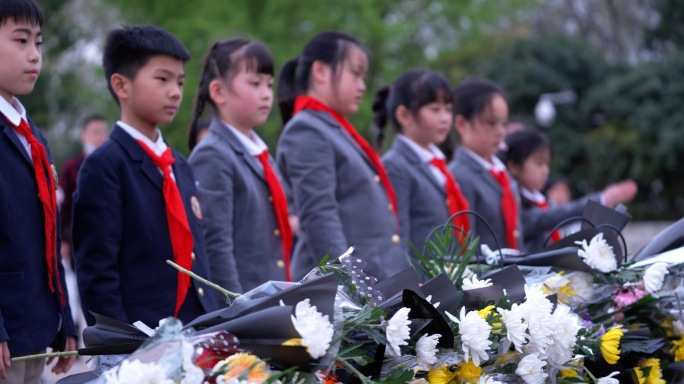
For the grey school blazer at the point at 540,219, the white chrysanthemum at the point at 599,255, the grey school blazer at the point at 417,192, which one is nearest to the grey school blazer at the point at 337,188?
the grey school blazer at the point at 417,192

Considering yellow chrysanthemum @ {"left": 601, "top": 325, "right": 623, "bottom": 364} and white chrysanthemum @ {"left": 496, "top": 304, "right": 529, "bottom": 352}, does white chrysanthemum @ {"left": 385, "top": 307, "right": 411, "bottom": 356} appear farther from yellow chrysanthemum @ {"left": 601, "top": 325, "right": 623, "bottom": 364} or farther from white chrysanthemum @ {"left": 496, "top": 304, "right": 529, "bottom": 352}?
yellow chrysanthemum @ {"left": 601, "top": 325, "right": 623, "bottom": 364}

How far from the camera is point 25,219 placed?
132 inches

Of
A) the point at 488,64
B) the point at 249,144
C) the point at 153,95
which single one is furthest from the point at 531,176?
the point at 488,64

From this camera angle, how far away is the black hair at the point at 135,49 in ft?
13.2

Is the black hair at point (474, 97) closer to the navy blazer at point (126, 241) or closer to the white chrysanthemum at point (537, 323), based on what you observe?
the navy blazer at point (126, 241)

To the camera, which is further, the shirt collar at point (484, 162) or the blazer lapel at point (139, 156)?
the shirt collar at point (484, 162)

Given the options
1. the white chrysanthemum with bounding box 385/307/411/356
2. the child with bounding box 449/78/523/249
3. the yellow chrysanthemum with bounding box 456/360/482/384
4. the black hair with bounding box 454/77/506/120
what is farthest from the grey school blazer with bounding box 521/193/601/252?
the white chrysanthemum with bounding box 385/307/411/356

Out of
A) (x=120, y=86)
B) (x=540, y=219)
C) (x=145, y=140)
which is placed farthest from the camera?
(x=540, y=219)

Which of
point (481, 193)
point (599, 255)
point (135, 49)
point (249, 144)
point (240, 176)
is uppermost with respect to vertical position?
point (135, 49)

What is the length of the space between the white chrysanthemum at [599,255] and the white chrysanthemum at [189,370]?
71.5 inches

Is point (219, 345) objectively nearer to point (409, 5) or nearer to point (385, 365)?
point (385, 365)

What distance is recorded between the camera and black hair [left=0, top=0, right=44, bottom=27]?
133 inches

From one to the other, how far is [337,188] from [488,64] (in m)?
19.2

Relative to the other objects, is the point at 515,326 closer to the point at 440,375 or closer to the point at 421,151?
the point at 440,375
